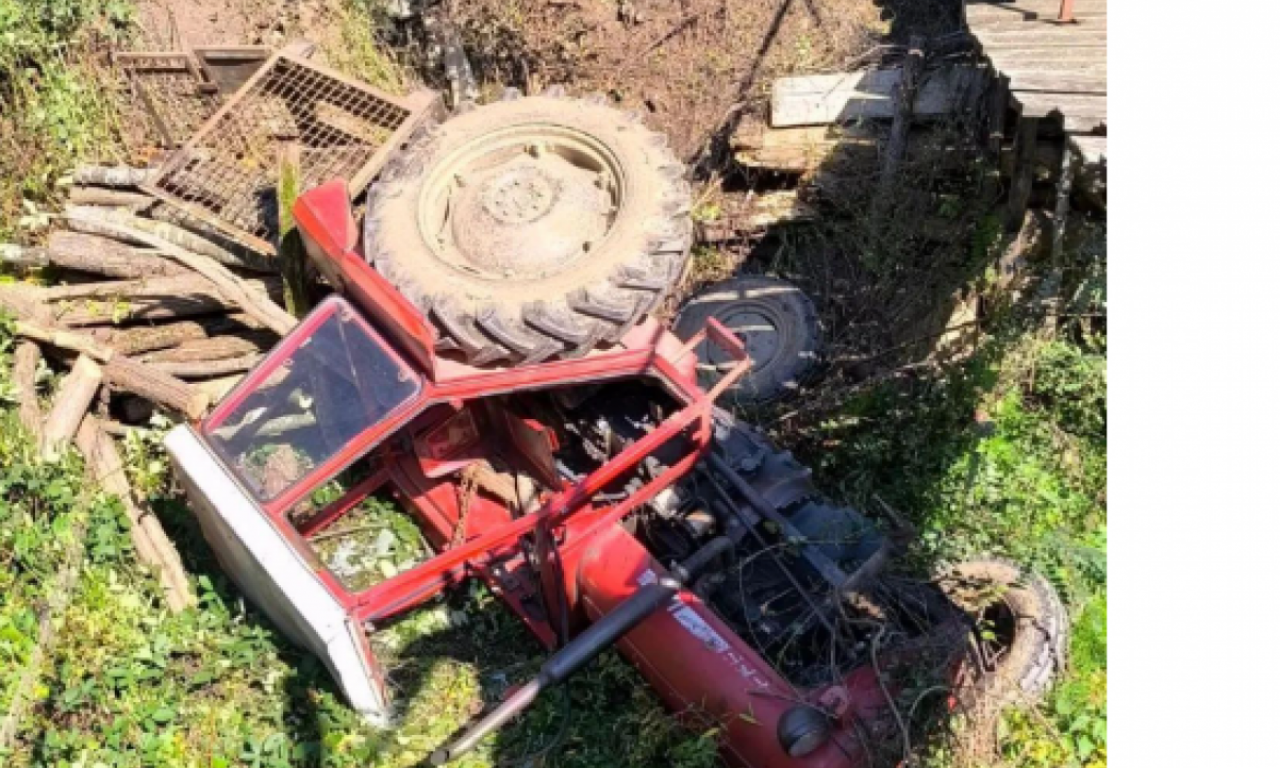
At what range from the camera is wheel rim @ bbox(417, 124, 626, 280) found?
5.00m

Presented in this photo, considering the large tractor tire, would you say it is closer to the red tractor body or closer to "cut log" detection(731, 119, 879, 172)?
the red tractor body

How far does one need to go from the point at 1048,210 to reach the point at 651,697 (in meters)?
3.42

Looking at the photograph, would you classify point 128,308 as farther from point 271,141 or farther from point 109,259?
point 271,141

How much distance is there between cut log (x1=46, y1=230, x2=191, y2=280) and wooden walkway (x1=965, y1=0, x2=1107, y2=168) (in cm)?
444

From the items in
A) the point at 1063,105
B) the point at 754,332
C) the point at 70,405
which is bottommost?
the point at 754,332

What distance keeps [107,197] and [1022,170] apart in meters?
5.21

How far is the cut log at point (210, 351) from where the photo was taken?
266 inches

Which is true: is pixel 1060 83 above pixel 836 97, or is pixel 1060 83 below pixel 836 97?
above

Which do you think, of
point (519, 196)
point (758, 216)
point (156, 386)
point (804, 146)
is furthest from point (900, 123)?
point (156, 386)

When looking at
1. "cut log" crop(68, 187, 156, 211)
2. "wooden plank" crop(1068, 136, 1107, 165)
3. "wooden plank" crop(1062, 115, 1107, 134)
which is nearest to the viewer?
"wooden plank" crop(1068, 136, 1107, 165)

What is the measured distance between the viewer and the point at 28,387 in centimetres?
623

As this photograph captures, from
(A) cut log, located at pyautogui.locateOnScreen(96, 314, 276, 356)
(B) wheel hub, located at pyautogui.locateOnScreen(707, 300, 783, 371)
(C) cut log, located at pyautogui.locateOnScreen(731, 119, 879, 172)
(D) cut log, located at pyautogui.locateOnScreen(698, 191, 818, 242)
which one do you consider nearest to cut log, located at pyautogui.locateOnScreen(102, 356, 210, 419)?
(A) cut log, located at pyautogui.locateOnScreen(96, 314, 276, 356)
